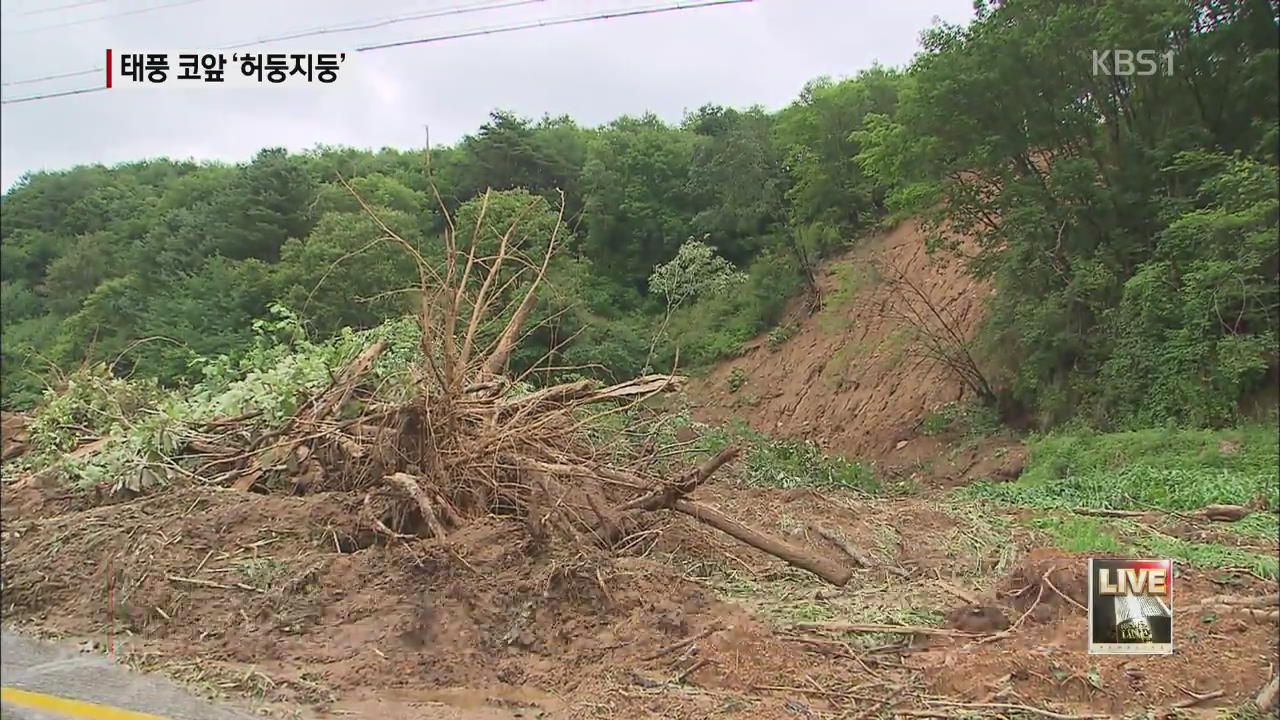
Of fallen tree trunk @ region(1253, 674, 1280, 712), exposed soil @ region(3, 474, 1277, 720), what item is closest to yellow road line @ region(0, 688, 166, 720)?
exposed soil @ region(3, 474, 1277, 720)

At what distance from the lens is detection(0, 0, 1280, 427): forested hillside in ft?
18.9

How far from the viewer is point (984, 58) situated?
453 inches

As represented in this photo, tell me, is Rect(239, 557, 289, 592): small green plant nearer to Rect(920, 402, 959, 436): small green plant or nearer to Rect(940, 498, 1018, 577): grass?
Rect(940, 498, 1018, 577): grass

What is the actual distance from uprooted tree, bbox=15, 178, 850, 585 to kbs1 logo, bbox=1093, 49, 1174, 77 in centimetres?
612

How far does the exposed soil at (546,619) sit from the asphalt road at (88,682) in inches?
7.0

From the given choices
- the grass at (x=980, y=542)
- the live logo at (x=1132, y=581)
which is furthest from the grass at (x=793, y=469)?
the live logo at (x=1132, y=581)

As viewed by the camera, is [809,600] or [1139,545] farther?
[1139,545]

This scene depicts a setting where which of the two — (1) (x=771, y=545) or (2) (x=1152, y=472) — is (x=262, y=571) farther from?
(2) (x=1152, y=472)

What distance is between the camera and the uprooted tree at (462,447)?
5339 mm

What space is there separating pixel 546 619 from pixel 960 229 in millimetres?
10805

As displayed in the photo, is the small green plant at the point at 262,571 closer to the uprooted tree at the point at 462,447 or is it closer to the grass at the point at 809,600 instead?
the uprooted tree at the point at 462,447

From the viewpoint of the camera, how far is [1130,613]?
339 centimetres

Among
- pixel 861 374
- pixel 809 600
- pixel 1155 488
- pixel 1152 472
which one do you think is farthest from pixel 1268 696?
pixel 861 374

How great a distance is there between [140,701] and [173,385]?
6095 mm
